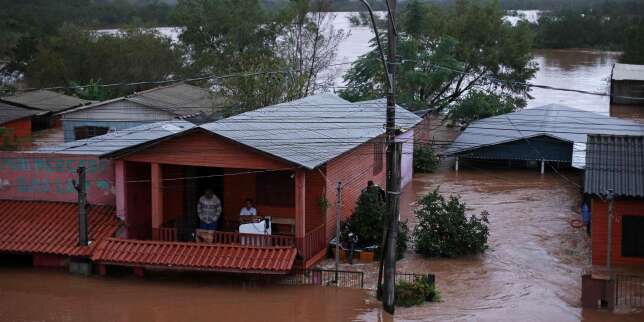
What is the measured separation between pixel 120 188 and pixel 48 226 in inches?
75.3

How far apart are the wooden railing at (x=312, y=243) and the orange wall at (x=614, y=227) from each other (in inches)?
238

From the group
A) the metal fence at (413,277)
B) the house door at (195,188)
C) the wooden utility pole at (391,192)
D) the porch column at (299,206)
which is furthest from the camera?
the house door at (195,188)

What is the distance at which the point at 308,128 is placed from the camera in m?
21.5

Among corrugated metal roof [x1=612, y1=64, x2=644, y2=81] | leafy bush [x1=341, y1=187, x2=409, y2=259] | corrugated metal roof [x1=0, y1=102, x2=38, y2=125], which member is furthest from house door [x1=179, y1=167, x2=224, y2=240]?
corrugated metal roof [x1=612, y1=64, x2=644, y2=81]

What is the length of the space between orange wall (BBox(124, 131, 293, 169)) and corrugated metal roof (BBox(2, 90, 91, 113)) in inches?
1032

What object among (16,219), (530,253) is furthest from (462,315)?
(16,219)

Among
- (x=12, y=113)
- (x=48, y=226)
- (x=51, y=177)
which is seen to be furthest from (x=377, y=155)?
(x=12, y=113)

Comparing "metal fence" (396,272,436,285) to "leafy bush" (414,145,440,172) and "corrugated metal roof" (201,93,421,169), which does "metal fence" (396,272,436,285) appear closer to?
"corrugated metal roof" (201,93,421,169)

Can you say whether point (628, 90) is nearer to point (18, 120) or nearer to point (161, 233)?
point (18, 120)

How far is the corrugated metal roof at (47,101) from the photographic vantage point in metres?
43.1

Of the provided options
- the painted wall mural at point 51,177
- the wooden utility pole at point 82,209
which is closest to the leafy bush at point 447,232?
the painted wall mural at point 51,177

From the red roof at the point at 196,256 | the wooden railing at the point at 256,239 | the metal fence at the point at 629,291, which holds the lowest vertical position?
the metal fence at the point at 629,291

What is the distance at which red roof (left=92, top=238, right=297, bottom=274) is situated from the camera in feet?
55.8

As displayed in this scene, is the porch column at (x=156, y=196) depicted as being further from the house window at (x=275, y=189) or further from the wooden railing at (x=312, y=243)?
the wooden railing at (x=312, y=243)
